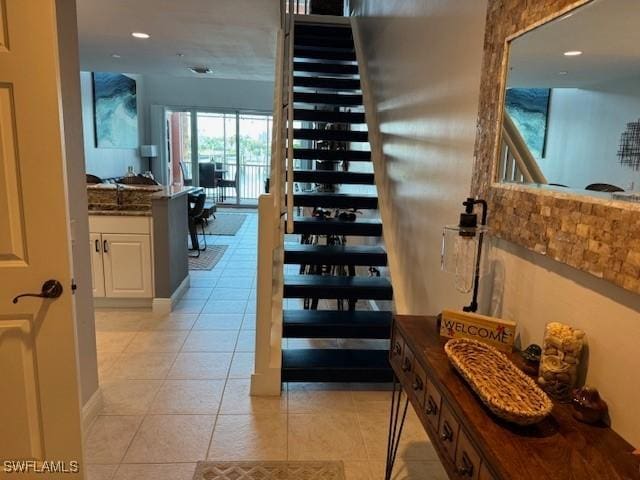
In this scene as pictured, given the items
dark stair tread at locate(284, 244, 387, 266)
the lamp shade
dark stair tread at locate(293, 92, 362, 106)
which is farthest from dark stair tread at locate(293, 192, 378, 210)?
the lamp shade

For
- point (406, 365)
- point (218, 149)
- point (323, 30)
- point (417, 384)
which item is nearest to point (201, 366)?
point (406, 365)

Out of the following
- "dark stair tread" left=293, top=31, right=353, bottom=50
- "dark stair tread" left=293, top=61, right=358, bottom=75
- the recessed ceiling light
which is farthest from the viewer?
the recessed ceiling light

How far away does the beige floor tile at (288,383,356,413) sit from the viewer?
2.58m

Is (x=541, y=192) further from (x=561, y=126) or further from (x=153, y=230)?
(x=153, y=230)

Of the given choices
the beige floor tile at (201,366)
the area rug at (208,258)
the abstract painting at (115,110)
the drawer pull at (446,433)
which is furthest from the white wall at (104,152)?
the drawer pull at (446,433)

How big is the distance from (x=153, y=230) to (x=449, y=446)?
320 centimetres

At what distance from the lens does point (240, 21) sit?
13.2 ft

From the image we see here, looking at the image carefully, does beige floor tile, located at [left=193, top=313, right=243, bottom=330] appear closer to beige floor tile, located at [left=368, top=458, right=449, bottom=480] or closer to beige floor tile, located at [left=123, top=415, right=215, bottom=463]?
beige floor tile, located at [left=123, top=415, right=215, bottom=463]

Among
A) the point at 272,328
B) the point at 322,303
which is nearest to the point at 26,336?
the point at 272,328

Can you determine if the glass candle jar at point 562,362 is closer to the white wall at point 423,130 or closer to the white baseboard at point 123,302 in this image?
the white wall at point 423,130

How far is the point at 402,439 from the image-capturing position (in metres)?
2.34

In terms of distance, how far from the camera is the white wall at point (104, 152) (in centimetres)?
771

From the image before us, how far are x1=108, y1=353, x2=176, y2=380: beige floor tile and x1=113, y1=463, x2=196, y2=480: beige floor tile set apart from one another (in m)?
0.86

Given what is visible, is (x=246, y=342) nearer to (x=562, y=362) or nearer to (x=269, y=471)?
(x=269, y=471)
